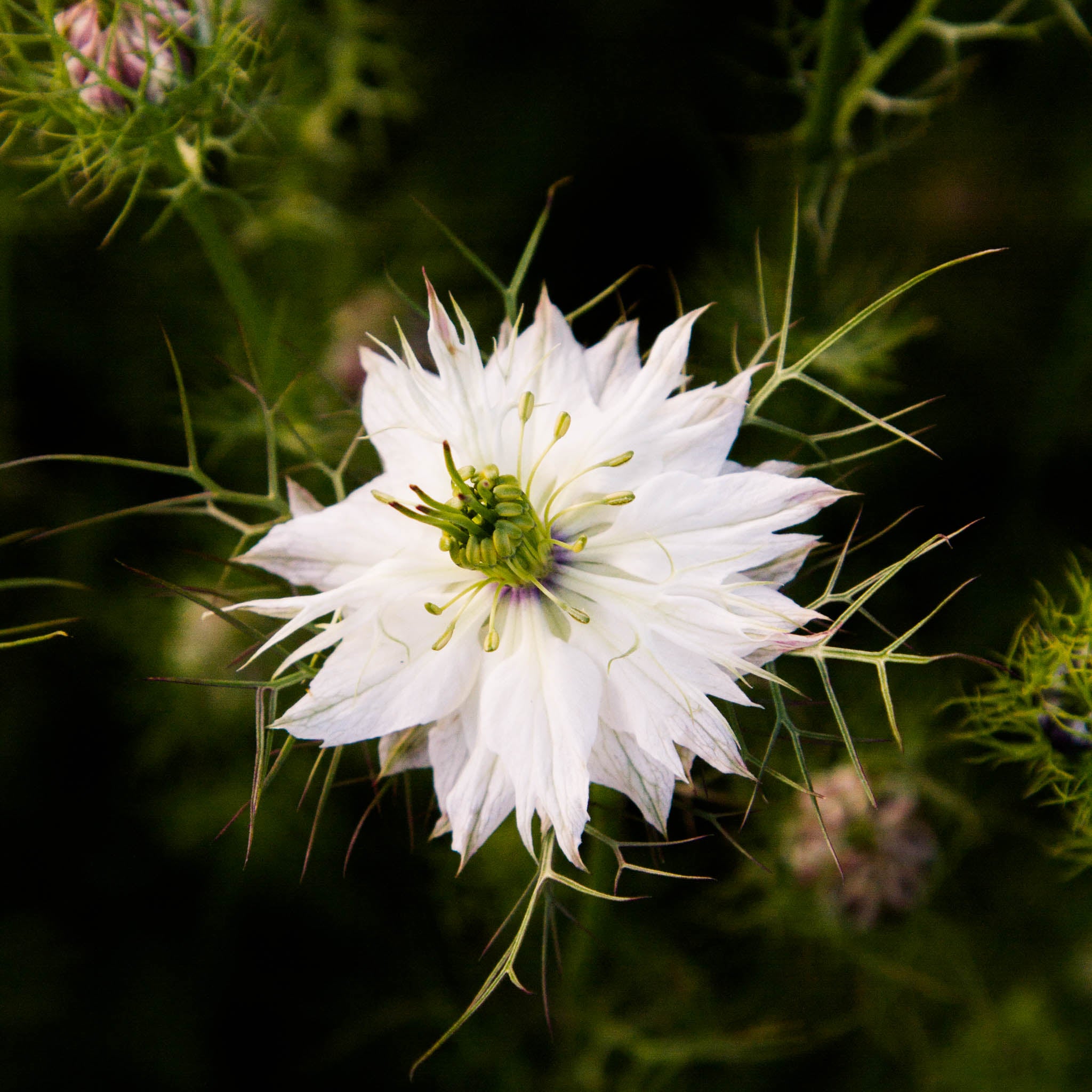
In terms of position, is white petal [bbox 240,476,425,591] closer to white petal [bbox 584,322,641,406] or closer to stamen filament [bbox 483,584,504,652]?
stamen filament [bbox 483,584,504,652]

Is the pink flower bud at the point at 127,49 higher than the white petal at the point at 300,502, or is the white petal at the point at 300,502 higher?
the pink flower bud at the point at 127,49

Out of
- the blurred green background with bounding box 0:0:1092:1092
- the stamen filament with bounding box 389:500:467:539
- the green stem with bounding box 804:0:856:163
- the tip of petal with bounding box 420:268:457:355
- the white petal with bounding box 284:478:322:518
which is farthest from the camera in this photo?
the blurred green background with bounding box 0:0:1092:1092

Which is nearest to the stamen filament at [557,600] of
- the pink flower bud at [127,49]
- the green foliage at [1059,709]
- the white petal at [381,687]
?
the white petal at [381,687]

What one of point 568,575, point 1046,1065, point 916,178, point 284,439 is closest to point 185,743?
point 284,439

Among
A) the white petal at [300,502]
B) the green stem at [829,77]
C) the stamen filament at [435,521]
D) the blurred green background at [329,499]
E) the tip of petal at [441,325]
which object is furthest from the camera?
the blurred green background at [329,499]

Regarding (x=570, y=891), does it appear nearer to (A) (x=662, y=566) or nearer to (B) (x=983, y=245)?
(A) (x=662, y=566)

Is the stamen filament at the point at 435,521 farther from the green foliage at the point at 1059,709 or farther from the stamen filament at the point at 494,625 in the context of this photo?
the green foliage at the point at 1059,709

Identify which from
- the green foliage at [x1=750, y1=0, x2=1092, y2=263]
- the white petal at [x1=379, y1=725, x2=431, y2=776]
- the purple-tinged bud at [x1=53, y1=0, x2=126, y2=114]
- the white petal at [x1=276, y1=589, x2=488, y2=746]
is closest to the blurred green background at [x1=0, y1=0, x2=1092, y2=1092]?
the green foliage at [x1=750, y1=0, x2=1092, y2=263]
